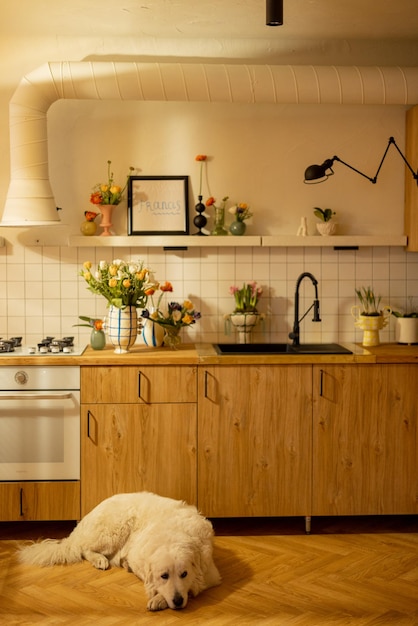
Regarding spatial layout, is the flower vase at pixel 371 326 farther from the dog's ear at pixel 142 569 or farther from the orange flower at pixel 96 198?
the dog's ear at pixel 142 569

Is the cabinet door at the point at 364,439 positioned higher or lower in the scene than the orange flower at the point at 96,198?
lower

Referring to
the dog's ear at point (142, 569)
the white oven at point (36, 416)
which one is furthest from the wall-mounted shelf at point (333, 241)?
the dog's ear at point (142, 569)

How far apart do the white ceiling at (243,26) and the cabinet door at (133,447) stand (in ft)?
6.59

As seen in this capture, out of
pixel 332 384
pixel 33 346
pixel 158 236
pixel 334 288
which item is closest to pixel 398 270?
pixel 334 288

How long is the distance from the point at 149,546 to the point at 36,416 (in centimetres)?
98

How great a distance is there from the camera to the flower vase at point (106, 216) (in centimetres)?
452

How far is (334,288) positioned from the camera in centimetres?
477

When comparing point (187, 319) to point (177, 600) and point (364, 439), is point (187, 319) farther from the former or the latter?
point (177, 600)

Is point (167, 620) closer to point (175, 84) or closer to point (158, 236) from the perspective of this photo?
point (158, 236)

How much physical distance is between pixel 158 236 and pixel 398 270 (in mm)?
1434

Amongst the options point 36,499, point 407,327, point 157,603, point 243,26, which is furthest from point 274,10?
point 36,499

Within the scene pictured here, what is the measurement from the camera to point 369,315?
14.9 ft

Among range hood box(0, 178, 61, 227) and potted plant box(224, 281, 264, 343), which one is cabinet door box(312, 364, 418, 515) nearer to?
potted plant box(224, 281, 264, 343)

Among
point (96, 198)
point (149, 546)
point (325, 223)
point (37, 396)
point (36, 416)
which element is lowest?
point (149, 546)
